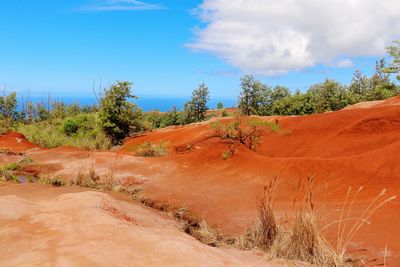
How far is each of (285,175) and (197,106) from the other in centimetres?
4088

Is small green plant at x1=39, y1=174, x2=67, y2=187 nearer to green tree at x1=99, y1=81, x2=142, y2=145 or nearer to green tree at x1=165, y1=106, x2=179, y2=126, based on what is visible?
green tree at x1=99, y1=81, x2=142, y2=145

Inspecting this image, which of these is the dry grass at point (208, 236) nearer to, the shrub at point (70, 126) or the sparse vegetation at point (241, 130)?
the sparse vegetation at point (241, 130)

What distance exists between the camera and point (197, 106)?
53.1 meters

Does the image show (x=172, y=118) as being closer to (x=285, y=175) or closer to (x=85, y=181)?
(x=285, y=175)

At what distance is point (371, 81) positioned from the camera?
55.2 meters

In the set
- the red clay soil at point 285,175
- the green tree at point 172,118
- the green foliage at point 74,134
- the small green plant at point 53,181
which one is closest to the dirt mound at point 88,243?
the red clay soil at point 285,175

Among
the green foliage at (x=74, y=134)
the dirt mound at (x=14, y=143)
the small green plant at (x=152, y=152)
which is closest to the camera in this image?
the small green plant at (x=152, y=152)

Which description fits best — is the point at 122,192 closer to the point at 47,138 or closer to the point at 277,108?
the point at 47,138

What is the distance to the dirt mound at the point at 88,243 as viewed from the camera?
14.7 feet

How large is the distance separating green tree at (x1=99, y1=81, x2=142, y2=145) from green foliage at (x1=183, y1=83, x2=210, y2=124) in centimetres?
2015

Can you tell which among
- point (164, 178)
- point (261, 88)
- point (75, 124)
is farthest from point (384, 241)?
point (261, 88)

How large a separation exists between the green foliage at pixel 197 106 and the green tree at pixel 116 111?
20150 mm

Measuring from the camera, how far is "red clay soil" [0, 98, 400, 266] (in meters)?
8.49

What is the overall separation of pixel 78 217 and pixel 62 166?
36.1 feet
